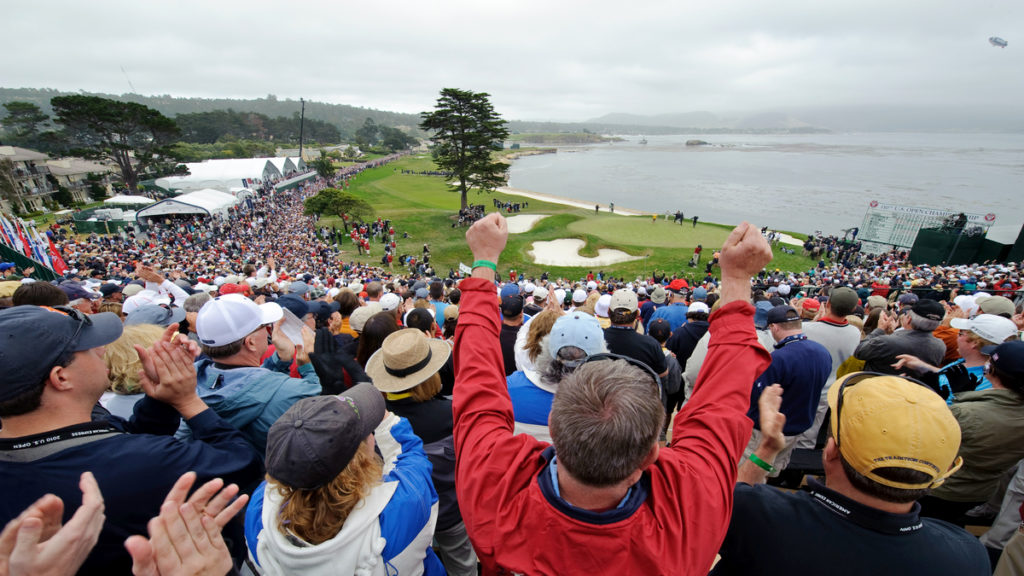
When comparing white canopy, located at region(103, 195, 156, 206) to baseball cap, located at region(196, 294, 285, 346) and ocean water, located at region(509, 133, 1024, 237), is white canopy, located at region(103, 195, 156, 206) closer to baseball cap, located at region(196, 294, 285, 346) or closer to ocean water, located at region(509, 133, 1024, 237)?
baseball cap, located at region(196, 294, 285, 346)

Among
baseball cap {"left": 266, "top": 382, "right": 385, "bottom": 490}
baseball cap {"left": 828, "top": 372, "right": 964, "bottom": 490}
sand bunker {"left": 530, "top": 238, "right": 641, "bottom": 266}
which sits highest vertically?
baseball cap {"left": 828, "top": 372, "right": 964, "bottom": 490}

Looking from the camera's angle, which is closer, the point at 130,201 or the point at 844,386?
the point at 844,386

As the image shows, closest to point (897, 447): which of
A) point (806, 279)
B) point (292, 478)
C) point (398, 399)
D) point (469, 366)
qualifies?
point (469, 366)

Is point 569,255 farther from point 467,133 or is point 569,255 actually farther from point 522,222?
point 467,133

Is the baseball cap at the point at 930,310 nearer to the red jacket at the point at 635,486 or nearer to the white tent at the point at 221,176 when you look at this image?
the red jacket at the point at 635,486

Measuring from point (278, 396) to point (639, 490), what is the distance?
221 cm

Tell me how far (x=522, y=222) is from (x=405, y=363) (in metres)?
27.1

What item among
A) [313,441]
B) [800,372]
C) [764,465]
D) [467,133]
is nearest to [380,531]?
[313,441]

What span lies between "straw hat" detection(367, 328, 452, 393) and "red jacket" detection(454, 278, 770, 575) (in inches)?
44.3

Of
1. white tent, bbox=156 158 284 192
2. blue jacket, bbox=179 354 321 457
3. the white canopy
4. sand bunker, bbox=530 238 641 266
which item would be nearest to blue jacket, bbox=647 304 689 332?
blue jacket, bbox=179 354 321 457

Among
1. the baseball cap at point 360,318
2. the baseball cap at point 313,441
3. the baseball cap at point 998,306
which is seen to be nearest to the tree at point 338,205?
the baseball cap at point 360,318

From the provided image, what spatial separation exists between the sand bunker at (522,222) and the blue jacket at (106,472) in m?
24.6

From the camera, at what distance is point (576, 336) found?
2346 millimetres

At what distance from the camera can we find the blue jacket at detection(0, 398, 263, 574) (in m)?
1.55
